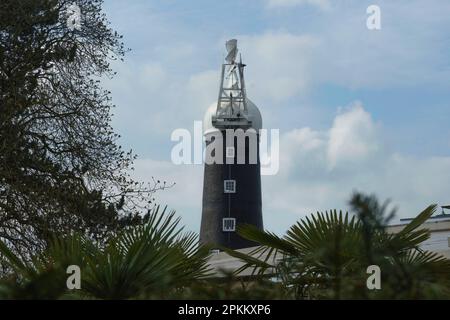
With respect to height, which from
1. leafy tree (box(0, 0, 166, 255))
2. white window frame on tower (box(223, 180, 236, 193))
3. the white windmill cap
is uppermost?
the white windmill cap

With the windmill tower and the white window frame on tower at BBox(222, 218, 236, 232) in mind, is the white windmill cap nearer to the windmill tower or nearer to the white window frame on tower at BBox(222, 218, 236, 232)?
the windmill tower

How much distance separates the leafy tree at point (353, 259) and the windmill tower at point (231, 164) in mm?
47788

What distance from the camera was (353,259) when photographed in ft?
24.3

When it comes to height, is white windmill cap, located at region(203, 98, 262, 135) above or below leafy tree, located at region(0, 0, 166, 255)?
above

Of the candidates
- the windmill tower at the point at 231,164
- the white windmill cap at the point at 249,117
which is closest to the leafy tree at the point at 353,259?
the windmill tower at the point at 231,164

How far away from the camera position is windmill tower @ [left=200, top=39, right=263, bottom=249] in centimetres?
5769

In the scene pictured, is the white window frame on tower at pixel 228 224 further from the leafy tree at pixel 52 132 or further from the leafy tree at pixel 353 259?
the leafy tree at pixel 353 259

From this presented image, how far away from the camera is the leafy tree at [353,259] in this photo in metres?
2.98

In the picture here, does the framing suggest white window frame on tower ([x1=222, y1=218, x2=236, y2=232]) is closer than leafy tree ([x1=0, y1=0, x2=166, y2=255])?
No

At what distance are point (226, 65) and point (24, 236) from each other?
4458 cm

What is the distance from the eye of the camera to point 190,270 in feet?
25.4

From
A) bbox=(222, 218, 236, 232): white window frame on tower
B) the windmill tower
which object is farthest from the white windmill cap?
bbox=(222, 218, 236, 232): white window frame on tower

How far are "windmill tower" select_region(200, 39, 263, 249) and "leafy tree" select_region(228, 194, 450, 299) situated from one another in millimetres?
47788
